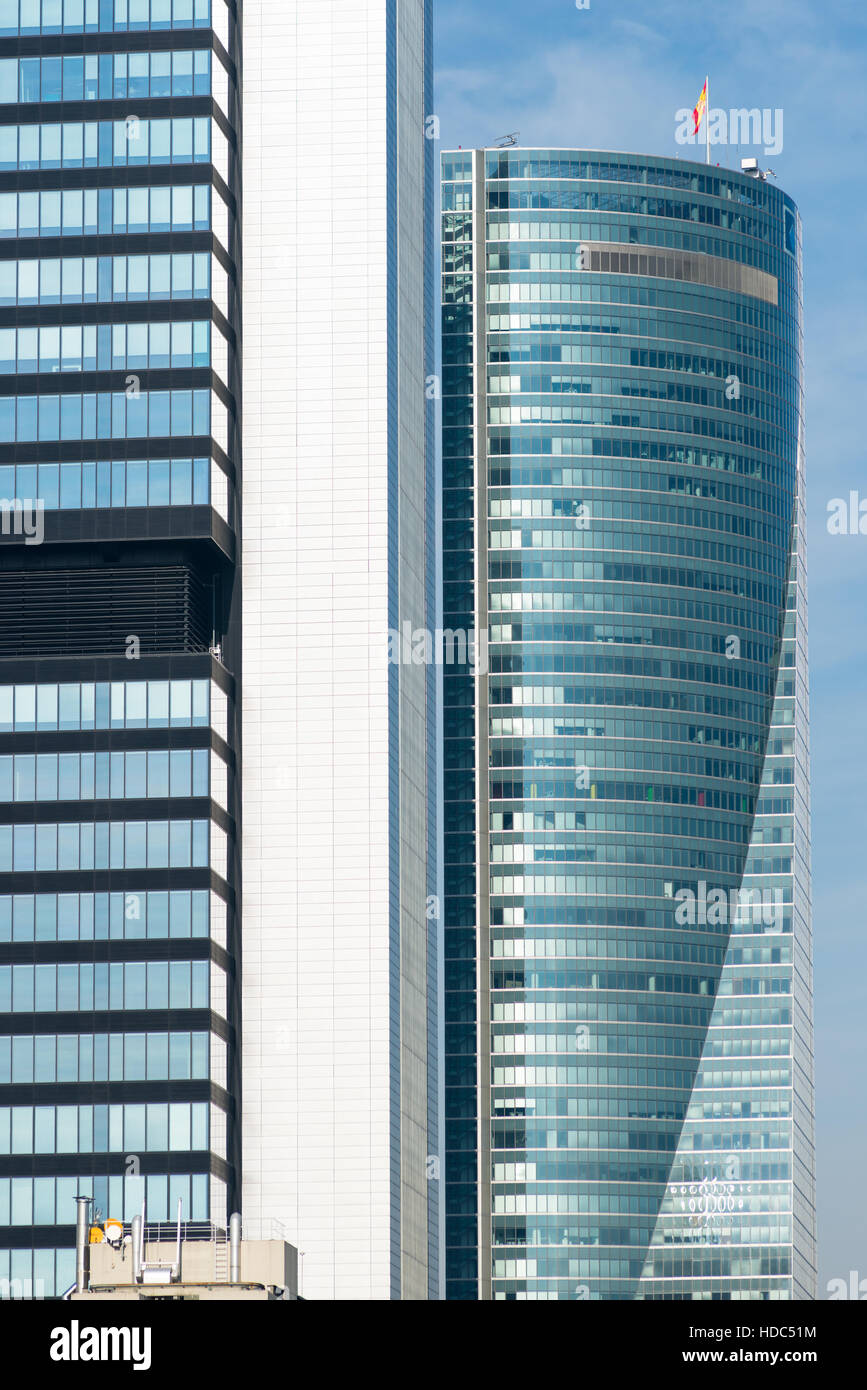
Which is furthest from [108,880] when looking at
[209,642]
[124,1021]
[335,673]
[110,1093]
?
[335,673]

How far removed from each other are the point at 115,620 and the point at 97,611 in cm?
152

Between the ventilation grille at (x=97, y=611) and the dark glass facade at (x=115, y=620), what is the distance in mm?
154

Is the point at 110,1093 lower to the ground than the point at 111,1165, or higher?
higher

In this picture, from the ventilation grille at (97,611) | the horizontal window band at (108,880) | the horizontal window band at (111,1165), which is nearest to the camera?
the horizontal window band at (111,1165)

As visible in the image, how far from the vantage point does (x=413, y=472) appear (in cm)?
17062

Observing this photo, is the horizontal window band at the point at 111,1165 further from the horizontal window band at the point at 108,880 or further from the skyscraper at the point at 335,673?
the horizontal window band at the point at 108,880

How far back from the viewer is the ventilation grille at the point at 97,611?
151500 millimetres

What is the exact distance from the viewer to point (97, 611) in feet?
500

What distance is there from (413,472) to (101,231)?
1210 inches

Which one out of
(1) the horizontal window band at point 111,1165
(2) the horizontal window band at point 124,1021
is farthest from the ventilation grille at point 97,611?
(1) the horizontal window band at point 111,1165

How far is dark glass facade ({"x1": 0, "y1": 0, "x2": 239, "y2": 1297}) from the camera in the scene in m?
140

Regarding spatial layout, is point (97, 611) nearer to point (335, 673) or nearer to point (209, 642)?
point (209, 642)
